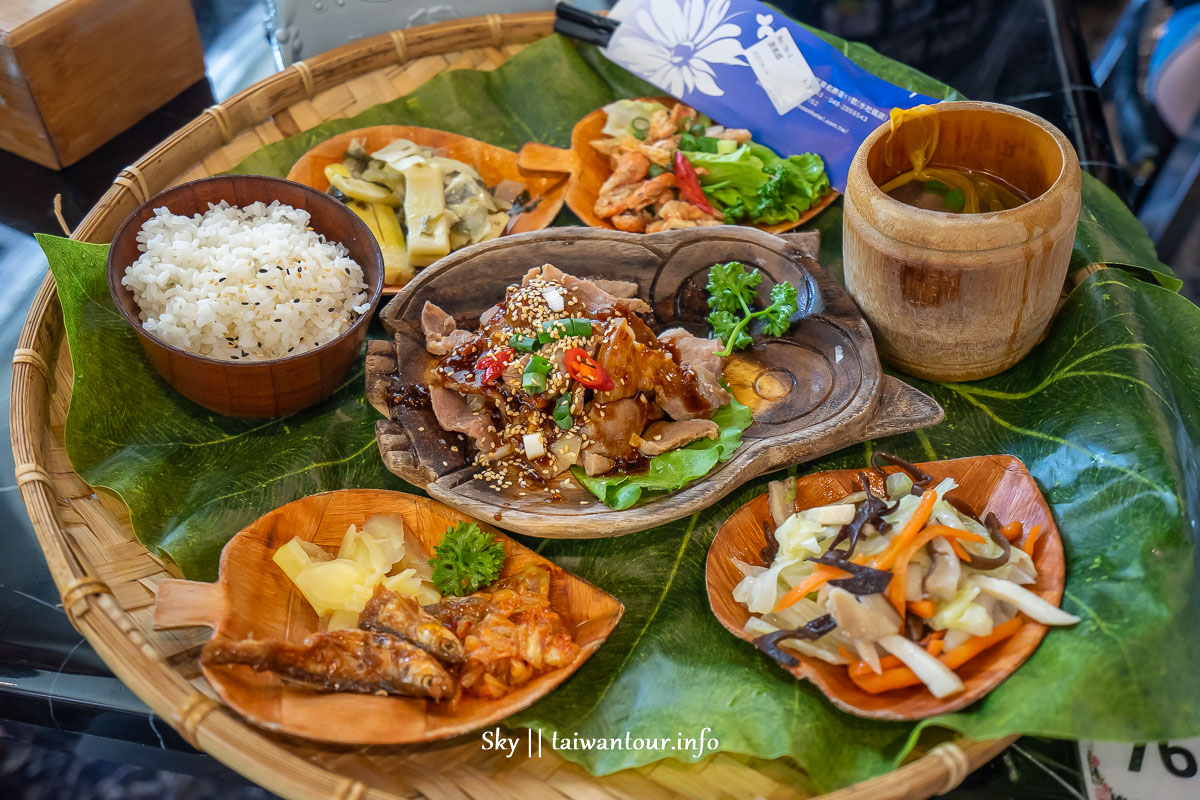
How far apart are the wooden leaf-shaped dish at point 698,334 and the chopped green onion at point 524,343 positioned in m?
0.35

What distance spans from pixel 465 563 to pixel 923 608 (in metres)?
1.28

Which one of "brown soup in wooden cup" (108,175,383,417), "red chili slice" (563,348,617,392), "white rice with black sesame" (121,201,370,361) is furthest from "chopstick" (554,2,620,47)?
"red chili slice" (563,348,617,392)

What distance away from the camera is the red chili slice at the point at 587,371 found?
286 cm

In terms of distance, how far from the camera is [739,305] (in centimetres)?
335

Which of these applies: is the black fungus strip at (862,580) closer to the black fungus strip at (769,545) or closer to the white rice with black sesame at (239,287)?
the black fungus strip at (769,545)

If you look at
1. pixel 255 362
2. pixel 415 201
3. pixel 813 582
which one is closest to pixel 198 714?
pixel 255 362

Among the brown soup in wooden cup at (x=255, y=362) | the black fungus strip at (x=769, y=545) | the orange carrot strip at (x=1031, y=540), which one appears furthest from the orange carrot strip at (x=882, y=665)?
the brown soup in wooden cup at (x=255, y=362)

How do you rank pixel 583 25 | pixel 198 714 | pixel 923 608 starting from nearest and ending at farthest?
pixel 198 714 < pixel 923 608 < pixel 583 25

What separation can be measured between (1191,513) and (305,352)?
265 centimetres

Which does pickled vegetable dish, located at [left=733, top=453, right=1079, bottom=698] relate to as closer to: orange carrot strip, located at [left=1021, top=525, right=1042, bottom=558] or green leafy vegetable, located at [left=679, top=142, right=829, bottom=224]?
orange carrot strip, located at [left=1021, top=525, right=1042, bottom=558]

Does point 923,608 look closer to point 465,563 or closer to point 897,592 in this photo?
point 897,592

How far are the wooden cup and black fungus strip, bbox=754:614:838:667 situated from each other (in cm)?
111

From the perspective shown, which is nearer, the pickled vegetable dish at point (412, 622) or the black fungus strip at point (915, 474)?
the pickled vegetable dish at point (412, 622)

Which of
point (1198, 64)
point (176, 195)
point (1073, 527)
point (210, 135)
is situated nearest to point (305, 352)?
point (176, 195)
